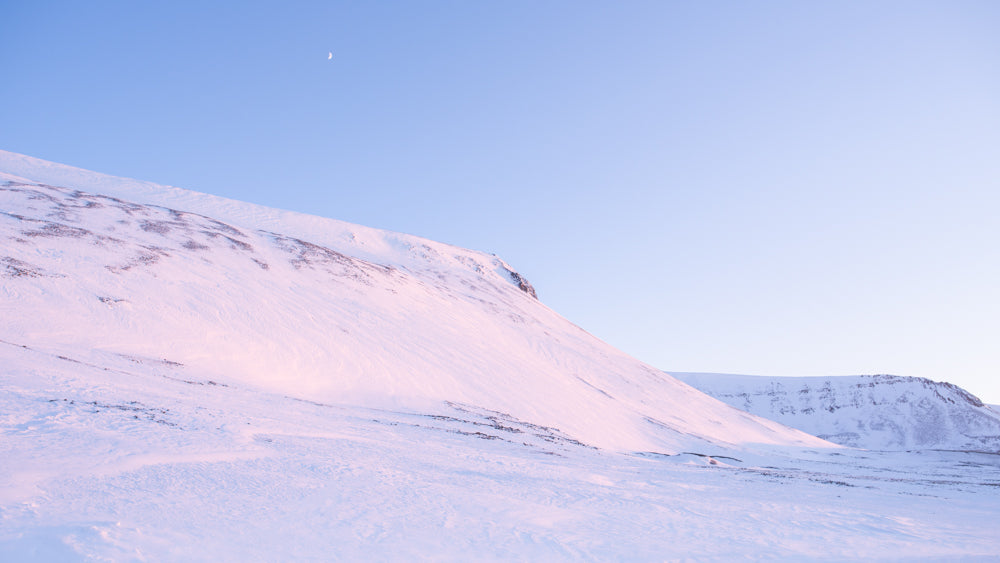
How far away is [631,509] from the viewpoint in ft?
30.7

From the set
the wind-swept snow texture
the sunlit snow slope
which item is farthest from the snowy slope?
the wind-swept snow texture

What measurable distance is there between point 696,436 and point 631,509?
1045 inches

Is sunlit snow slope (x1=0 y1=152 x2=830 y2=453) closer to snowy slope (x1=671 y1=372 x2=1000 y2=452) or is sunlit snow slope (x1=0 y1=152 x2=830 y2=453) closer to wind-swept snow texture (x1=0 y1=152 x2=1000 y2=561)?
wind-swept snow texture (x1=0 y1=152 x2=1000 y2=561)

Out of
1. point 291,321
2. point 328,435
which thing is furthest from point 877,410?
point 328,435

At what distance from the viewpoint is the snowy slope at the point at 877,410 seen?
69312mm

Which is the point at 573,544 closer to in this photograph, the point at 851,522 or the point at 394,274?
the point at 851,522

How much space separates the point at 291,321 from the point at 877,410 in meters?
80.1

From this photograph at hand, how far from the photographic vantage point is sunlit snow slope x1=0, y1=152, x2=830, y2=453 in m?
22.2

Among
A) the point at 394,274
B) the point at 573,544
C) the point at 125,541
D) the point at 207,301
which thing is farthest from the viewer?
the point at 394,274

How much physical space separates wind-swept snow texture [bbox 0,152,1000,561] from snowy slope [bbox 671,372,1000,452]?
30280mm

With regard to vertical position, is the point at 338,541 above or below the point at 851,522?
below

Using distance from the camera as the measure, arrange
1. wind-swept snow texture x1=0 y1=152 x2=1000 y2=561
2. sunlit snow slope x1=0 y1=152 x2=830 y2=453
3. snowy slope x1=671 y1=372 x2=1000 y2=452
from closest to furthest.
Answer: wind-swept snow texture x1=0 y1=152 x2=1000 y2=561
sunlit snow slope x1=0 y1=152 x2=830 y2=453
snowy slope x1=671 y1=372 x2=1000 y2=452

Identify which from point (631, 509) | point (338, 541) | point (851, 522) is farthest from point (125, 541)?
point (851, 522)

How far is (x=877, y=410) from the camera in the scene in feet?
251
